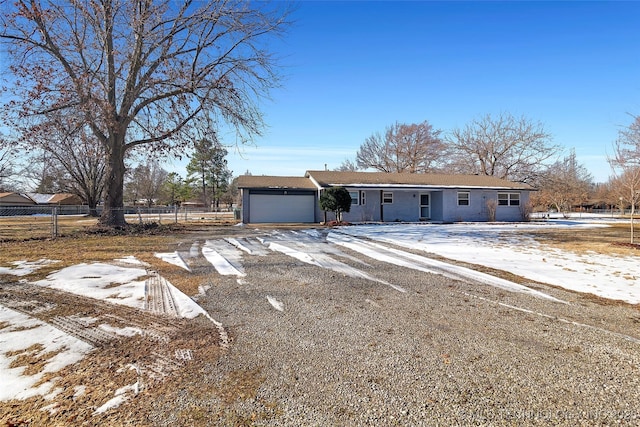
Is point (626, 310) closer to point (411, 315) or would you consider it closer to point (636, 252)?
point (411, 315)

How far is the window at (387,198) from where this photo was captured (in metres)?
20.7

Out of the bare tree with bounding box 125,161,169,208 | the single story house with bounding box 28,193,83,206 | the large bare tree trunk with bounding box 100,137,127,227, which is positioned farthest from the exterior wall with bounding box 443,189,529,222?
the single story house with bounding box 28,193,83,206

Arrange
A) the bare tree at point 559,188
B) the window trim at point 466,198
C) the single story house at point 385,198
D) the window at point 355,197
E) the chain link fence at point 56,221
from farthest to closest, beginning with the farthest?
1. the bare tree at point 559,188
2. the window trim at point 466,198
3. the window at point 355,197
4. the single story house at point 385,198
5. the chain link fence at point 56,221

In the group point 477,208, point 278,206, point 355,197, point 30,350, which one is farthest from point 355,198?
point 30,350

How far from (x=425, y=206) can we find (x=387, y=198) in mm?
3054

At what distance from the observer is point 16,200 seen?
4784 cm

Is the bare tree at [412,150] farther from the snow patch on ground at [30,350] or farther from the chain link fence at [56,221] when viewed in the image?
the snow patch on ground at [30,350]

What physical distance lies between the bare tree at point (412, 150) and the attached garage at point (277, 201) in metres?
17.9

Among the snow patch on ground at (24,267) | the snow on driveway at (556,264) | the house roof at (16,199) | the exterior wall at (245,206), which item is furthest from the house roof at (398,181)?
the house roof at (16,199)

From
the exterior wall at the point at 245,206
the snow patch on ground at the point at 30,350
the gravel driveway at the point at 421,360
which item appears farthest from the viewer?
the exterior wall at the point at 245,206

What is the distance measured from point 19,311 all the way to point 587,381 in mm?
5543

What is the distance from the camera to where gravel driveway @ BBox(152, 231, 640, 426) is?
1.97 metres

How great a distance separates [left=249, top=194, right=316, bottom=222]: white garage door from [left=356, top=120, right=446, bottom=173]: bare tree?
18.3 m

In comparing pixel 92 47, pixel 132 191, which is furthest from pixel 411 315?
pixel 132 191
